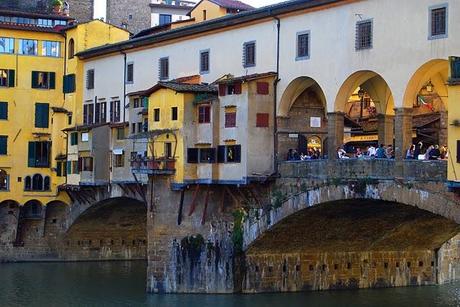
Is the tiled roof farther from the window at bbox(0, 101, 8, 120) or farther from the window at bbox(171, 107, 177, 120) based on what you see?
the window at bbox(0, 101, 8, 120)

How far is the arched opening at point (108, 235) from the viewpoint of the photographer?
237ft

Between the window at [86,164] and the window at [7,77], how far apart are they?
835 cm

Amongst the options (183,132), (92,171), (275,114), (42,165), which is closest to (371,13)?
(275,114)

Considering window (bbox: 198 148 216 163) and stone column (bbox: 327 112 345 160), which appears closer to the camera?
stone column (bbox: 327 112 345 160)

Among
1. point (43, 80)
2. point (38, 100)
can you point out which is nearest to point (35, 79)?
point (43, 80)

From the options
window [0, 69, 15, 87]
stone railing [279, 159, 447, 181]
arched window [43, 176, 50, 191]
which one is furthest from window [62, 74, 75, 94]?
stone railing [279, 159, 447, 181]

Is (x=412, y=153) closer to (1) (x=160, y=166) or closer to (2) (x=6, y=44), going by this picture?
(1) (x=160, y=166)

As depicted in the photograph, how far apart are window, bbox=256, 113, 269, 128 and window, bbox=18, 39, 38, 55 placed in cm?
2708

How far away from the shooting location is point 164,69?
60156mm

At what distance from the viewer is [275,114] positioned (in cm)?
5075

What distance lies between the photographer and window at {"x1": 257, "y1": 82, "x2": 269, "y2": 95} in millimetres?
50438

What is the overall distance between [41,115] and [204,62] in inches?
810

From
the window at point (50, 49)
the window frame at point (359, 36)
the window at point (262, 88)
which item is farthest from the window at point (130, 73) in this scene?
the window frame at point (359, 36)

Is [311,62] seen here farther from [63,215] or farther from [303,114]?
[63,215]
